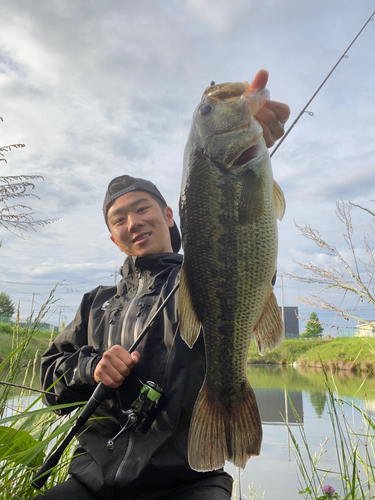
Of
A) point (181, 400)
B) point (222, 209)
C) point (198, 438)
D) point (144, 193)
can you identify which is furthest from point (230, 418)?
point (144, 193)

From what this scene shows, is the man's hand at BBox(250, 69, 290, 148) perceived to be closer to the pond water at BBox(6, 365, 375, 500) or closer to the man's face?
the man's face

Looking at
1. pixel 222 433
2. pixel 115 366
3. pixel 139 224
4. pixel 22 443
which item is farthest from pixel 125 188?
pixel 222 433

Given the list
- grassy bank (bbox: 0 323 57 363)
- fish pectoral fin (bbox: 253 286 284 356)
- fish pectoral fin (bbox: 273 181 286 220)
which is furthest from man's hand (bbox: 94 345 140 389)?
fish pectoral fin (bbox: 273 181 286 220)

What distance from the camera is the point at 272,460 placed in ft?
32.1

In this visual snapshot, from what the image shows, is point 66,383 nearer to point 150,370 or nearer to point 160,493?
point 150,370

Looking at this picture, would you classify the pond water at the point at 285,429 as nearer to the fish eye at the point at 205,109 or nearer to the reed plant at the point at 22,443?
the reed plant at the point at 22,443

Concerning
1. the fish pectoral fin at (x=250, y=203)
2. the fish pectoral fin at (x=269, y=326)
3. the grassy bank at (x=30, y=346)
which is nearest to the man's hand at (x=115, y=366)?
the fish pectoral fin at (x=269, y=326)

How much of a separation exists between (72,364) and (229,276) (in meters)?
1.33

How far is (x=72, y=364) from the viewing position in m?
2.39

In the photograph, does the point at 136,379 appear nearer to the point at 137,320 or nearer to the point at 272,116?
the point at 137,320

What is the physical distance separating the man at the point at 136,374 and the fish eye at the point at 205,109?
0.26 m

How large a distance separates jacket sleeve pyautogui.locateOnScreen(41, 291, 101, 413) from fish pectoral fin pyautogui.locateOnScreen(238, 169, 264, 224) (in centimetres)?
126

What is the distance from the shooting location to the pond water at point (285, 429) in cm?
712

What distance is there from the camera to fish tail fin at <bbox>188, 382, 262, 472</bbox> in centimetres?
160
